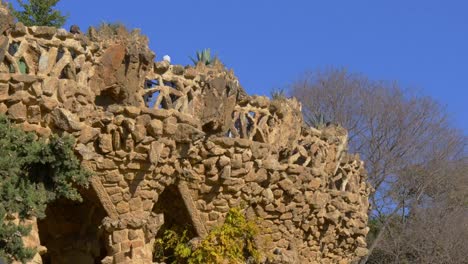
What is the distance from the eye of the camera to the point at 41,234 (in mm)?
11312

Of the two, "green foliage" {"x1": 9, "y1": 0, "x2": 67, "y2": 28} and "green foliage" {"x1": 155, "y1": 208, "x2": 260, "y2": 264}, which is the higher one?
"green foliage" {"x1": 9, "y1": 0, "x2": 67, "y2": 28}

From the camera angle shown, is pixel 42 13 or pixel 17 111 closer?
pixel 17 111

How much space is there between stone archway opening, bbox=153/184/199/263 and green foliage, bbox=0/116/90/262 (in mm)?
2495

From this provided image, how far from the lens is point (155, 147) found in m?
9.58

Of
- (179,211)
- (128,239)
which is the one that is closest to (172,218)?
(179,211)

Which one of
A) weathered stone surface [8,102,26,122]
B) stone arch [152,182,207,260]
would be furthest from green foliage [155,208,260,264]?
weathered stone surface [8,102,26,122]

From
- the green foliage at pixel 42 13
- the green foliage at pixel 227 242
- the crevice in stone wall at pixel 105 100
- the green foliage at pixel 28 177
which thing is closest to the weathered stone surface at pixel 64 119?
the green foliage at pixel 28 177

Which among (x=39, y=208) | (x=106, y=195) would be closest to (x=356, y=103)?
(x=106, y=195)

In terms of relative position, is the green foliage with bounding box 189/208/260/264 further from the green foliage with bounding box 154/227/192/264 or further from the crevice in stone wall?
the crevice in stone wall

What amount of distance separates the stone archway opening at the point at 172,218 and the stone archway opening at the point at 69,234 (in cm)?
86

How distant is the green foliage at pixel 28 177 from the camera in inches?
282

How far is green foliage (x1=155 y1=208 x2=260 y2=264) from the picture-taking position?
1126 centimetres

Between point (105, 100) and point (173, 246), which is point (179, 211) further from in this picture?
point (105, 100)

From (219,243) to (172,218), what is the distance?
84 cm
